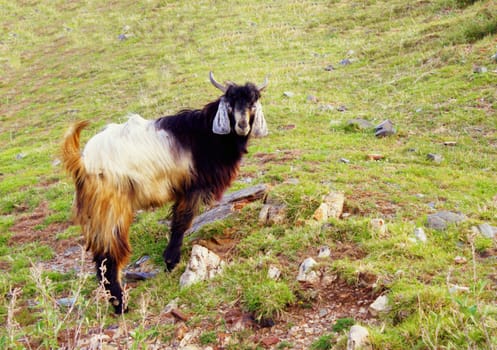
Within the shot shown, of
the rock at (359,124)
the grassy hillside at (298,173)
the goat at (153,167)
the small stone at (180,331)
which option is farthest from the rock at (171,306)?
the rock at (359,124)

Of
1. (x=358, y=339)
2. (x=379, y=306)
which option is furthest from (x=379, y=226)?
(x=358, y=339)

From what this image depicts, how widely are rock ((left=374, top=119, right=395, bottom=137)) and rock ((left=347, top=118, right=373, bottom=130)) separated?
0.32m

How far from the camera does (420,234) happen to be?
5.41 metres

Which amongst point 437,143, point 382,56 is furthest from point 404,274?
point 382,56

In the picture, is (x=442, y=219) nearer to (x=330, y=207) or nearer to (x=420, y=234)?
(x=420, y=234)

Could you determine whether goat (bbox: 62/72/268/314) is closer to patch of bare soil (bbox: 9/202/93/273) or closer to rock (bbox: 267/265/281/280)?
patch of bare soil (bbox: 9/202/93/273)

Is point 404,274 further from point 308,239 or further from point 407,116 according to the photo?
point 407,116

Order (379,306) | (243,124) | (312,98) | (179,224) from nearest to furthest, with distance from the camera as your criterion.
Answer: (379,306) < (243,124) < (179,224) < (312,98)

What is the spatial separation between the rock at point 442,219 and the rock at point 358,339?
7.44ft

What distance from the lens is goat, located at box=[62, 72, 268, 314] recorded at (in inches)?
217

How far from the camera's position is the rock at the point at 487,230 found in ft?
17.4

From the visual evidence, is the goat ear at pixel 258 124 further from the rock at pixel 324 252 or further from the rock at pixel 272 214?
the rock at pixel 324 252

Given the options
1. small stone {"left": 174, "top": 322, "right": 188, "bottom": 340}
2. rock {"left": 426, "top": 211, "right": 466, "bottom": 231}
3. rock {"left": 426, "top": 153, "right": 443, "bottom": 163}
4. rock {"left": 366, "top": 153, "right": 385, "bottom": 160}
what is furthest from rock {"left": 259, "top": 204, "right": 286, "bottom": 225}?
rock {"left": 426, "top": 153, "right": 443, "bottom": 163}

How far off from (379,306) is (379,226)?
142 cm
